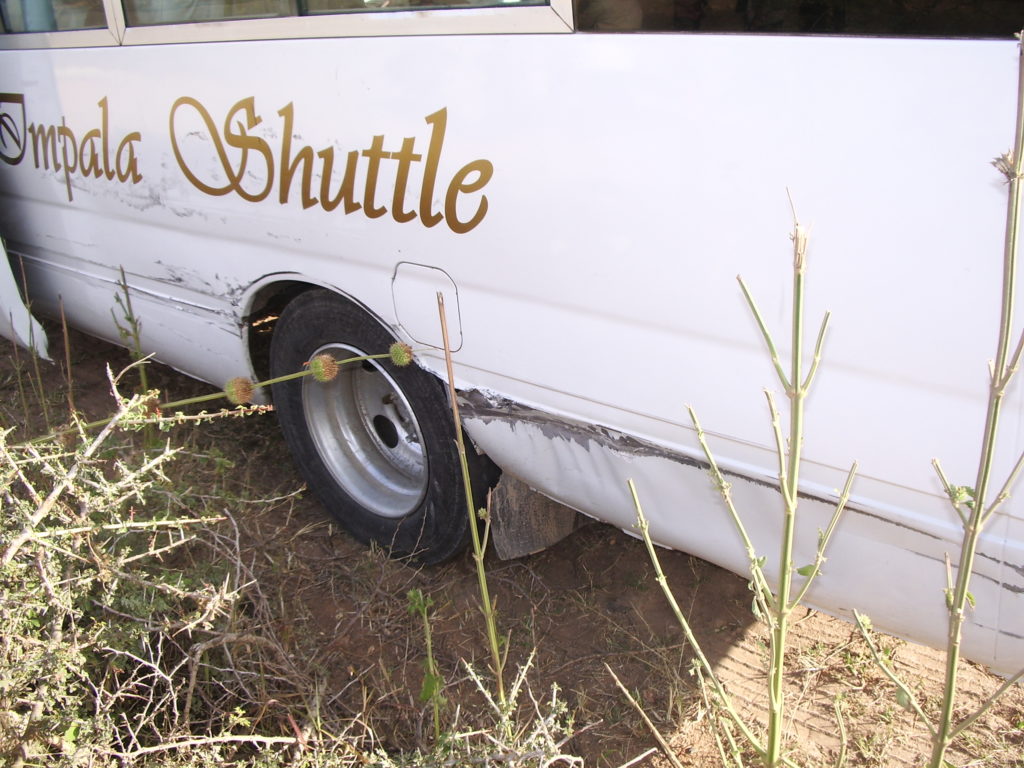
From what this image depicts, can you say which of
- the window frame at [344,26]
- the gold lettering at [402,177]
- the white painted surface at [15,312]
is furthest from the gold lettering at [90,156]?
the gold lettering at [402,177]

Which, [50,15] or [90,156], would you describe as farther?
[50,15]

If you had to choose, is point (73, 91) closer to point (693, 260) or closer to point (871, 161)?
point (693, 260)

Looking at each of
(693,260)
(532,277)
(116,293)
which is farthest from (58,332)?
(693,260)

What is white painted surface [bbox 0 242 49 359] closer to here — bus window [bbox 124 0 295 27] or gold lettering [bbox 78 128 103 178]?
gold lettering [bbox 78 128 103 178]

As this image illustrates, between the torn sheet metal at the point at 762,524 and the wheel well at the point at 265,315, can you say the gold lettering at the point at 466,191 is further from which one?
the wheel well at the point at 265,315

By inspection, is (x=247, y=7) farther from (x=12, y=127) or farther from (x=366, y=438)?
(x=12, y=127)

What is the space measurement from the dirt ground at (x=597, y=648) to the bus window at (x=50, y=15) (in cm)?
168

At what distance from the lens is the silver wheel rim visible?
118 inches

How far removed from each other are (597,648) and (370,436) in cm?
106

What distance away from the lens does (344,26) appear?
2.35m

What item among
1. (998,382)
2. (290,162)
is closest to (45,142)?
(290,162)

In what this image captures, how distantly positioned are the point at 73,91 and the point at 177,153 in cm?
67

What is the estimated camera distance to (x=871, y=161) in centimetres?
159

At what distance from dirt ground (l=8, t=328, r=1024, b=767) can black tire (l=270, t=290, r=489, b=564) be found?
0.15 meters
